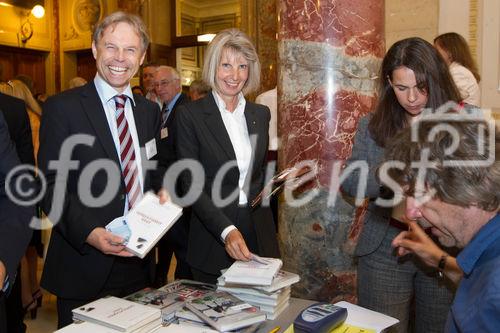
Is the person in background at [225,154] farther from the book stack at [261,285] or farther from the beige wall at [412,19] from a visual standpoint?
the beige wall at [412,19]

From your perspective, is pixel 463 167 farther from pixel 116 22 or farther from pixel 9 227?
pixel 116 22

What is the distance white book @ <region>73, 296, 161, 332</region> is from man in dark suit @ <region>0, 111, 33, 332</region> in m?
0.24

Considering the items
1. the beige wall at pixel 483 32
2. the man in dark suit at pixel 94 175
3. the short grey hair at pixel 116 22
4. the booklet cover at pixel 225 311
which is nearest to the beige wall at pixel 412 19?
A: the beige wall at pixel 483 32

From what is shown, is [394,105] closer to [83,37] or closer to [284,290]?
[284,290]

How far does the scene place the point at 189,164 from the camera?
2.35m

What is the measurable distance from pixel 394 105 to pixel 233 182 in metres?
0.77

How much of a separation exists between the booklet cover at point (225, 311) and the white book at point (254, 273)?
0.22 feet

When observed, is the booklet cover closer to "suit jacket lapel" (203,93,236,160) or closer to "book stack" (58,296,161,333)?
"book stack" (58,296,161,333)

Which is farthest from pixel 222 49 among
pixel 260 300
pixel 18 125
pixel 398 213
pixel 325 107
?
pixel 18 125

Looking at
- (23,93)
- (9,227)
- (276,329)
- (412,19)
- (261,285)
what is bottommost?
(276,329)

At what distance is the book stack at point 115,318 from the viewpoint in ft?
5.04

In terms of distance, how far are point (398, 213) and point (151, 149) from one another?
1060 mm

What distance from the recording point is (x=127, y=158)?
217cm

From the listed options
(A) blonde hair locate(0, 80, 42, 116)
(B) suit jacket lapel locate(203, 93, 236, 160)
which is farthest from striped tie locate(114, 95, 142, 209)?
(A) blonde hair locate(0, 80, 42, 116)
